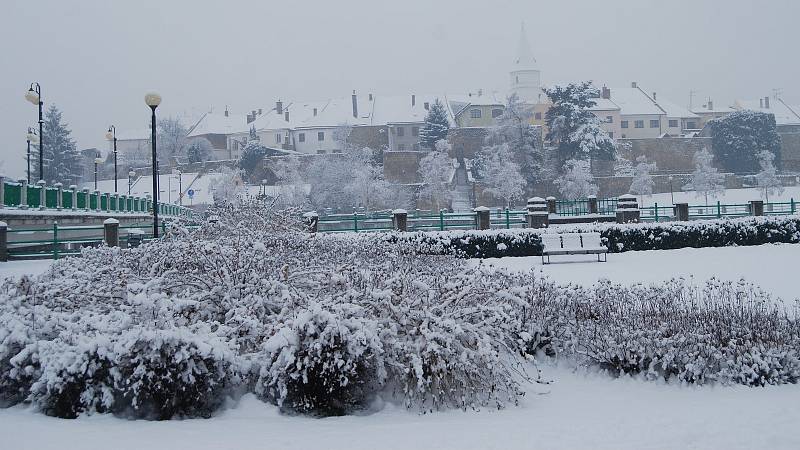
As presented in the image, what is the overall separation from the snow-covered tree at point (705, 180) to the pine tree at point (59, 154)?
57.7 metres

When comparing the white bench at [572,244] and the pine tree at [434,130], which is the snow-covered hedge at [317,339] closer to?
the white bench at [572,244]

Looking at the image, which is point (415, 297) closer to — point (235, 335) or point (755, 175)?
point (235, 335)

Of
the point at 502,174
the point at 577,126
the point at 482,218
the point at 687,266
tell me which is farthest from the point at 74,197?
the point at 577,126

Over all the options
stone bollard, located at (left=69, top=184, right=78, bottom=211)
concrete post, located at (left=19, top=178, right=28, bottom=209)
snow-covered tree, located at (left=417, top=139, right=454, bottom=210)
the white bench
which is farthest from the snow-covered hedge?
snow-covered tree, located at (left=417, top=139, right=454, bottom=210)

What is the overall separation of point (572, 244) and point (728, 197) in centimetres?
4984

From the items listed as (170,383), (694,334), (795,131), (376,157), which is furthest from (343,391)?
(795,131)

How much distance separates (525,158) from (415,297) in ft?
181

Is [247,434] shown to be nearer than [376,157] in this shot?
Yes

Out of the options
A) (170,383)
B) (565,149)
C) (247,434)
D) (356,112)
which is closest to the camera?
(247,434)

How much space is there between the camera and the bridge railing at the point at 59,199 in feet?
68.9

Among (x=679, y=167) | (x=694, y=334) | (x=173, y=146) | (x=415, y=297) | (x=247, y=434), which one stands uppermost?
(x=173, y=146)

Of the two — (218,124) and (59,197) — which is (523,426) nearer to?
(59,197)

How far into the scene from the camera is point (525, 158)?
61.3m

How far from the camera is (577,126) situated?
59.6m
